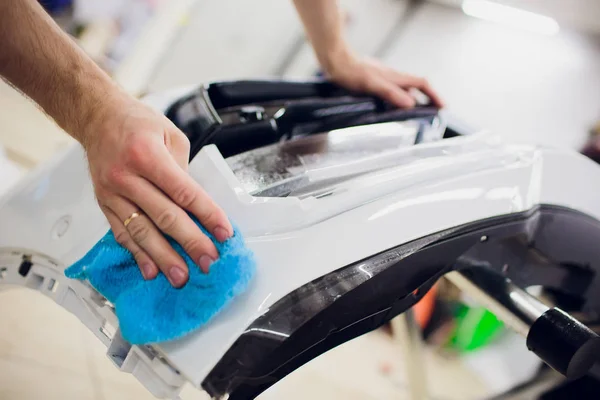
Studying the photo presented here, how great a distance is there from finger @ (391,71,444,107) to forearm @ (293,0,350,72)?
10 cm

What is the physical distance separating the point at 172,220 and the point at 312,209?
141 millimetres

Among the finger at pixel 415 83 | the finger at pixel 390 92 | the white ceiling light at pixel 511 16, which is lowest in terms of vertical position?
the finger at pixel 390 92

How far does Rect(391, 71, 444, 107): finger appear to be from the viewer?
87cm

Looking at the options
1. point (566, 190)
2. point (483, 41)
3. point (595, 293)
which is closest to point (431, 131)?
point (566, 190)

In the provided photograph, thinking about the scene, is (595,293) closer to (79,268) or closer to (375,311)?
(375,311)

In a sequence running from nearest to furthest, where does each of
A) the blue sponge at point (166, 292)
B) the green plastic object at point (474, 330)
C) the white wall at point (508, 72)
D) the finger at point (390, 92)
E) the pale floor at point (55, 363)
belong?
1. the blue sponge at point (166, 292)
2. the pale floor at point (55, 363)
3. the finger at point (390, 92)
4. the green plastic object at point (474, 330)
5. the white wall at point (508, 72)

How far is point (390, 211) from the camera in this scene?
52cm

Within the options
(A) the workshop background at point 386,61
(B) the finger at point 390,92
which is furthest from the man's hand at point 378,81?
(A) the workshop background at point 386,61

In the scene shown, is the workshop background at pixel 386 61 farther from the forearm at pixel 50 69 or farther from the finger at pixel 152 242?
the forearm at pixel 50 69

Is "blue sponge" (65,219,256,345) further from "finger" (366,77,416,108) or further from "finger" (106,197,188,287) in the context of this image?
"finger" (366,77,416,108)

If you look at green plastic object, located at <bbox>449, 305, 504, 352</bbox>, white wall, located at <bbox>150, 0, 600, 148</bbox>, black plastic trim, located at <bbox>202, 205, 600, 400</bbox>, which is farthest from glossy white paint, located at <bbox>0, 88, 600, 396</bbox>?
white wall, located at <bbox>150, 0, 600, 148</bbox>

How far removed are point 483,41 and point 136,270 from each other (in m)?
1.63

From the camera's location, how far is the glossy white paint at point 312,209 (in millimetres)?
438

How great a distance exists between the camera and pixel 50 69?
18.5 inches
